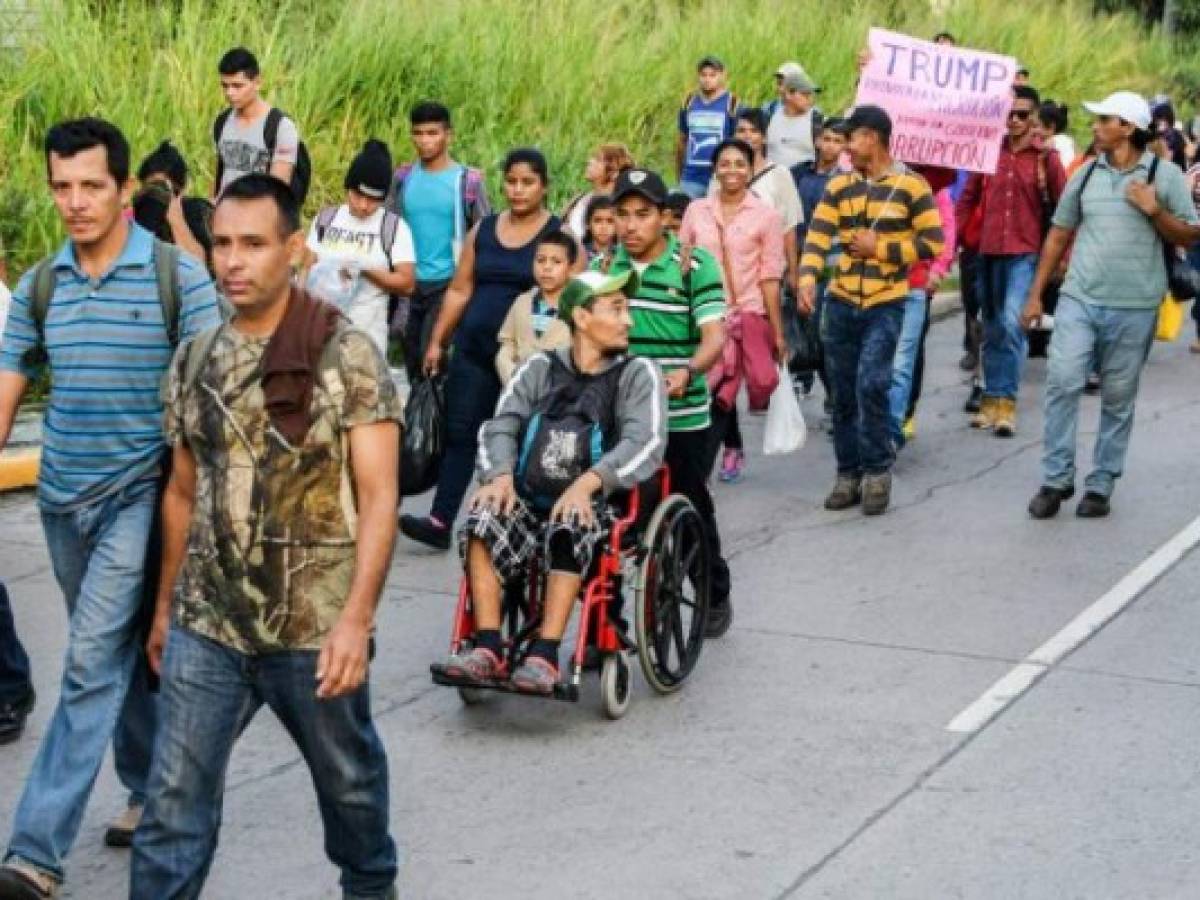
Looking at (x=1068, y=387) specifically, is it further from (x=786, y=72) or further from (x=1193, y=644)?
(x=786, y=72)

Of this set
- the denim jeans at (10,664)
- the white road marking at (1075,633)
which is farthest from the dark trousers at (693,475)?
the denim jeans at (10,664)

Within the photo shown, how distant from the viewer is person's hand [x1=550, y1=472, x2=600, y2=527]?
755cm

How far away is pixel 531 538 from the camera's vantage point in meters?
7.71

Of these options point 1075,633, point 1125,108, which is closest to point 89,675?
point 1075,633

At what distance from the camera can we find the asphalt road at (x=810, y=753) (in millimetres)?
6336

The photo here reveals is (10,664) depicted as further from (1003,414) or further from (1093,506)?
(1003,414)

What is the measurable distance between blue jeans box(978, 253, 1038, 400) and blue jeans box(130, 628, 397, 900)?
353 inches

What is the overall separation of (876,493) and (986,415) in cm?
267

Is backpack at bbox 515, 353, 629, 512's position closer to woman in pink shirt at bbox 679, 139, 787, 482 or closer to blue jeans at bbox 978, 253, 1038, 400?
woman in pink shirt at bbox 679, 139, 787, 482

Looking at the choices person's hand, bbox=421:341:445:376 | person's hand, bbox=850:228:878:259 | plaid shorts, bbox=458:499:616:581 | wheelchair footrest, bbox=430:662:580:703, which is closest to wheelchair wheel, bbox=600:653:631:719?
wheelchair footrest, bbox=430:662:580:703

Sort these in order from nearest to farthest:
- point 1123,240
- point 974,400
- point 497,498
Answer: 1. point 497,498
2. point 1123,240
3. point 974,400

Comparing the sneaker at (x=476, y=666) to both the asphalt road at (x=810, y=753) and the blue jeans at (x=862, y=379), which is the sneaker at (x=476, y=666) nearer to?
the asphalt road at (x=810, y=753)

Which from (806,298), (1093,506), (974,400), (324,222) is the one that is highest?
(324,222)

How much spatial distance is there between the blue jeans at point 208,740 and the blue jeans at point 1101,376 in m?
6.55
